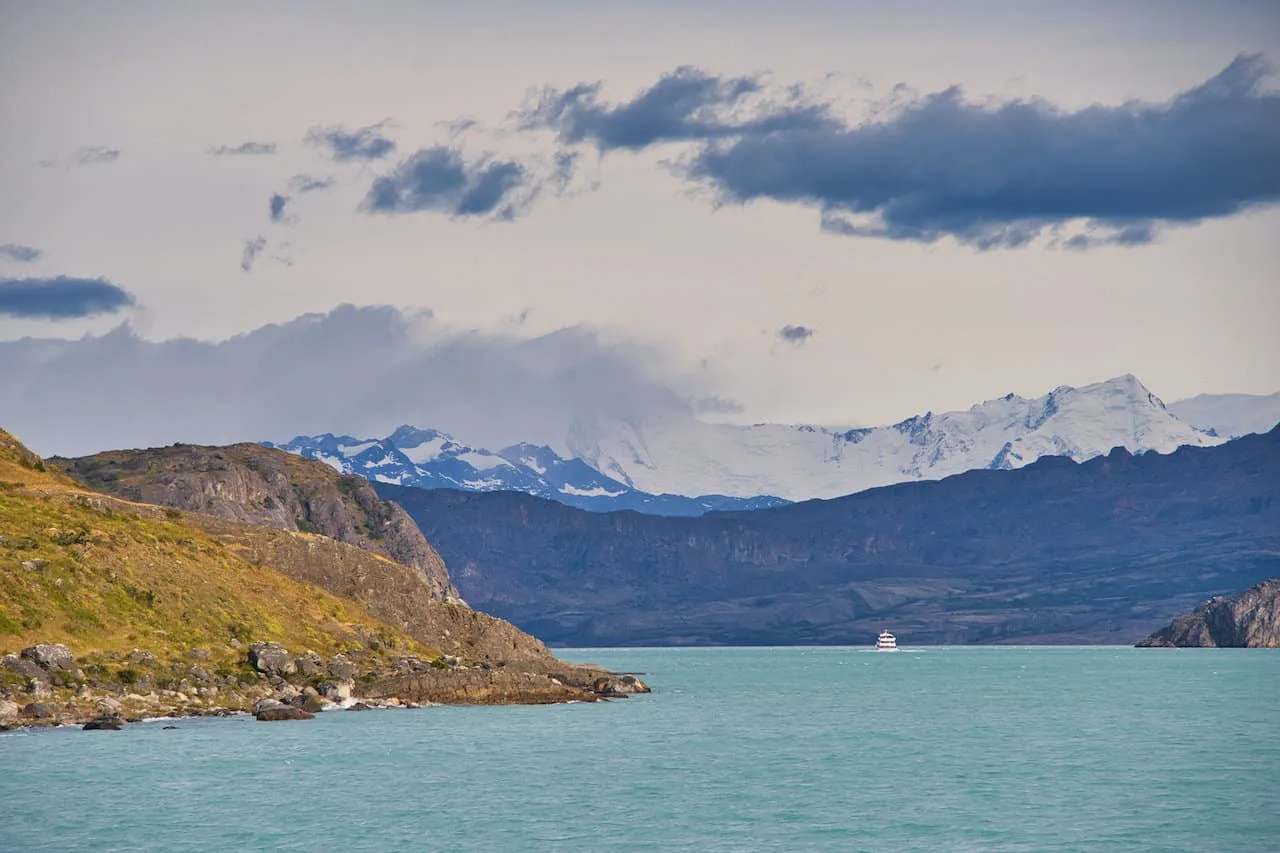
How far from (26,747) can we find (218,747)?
1347cm

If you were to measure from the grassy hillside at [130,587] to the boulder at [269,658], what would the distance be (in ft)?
9.08

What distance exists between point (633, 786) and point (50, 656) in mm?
55864

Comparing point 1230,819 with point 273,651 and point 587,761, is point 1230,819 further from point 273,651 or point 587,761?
point 273,651

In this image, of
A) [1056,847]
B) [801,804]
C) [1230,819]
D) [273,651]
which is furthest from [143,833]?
[273,651]

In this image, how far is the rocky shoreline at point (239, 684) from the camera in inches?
5561

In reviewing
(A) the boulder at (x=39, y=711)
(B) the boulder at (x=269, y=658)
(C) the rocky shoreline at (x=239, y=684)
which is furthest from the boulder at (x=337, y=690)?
(A) the boulder at (x=39, y=711)

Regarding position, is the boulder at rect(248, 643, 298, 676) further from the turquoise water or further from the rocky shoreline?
the turquoise water

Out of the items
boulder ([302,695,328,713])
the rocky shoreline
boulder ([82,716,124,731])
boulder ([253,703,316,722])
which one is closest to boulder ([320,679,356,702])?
the rocky shoreline

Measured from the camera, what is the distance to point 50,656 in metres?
143

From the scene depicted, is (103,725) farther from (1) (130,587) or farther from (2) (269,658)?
(2) (269,658)

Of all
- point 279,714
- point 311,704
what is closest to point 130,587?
point 311,704

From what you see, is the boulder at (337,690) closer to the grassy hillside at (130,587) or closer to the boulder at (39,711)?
the grassy hillside at (130,587)

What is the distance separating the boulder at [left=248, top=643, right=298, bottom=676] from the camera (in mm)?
162875

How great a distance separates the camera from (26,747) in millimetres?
124688
